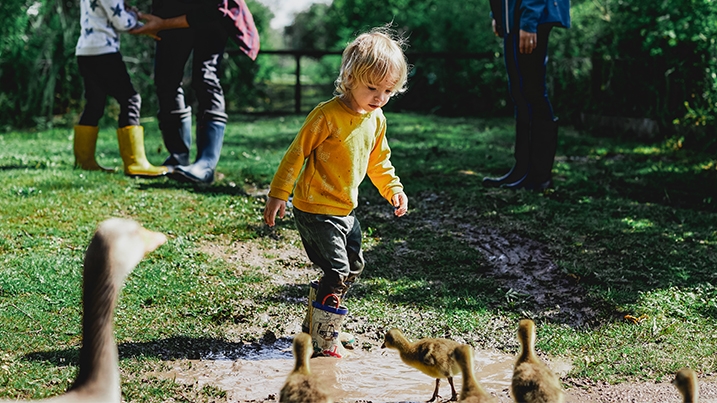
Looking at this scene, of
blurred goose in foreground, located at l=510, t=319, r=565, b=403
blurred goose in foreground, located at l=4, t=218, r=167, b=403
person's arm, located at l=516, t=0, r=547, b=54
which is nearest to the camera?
blurred goose in foreground, located at l=4, t=218, r=167, b=403

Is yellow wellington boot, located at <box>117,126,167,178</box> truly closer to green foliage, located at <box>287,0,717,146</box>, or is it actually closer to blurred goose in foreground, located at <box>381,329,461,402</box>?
green foliage, located at <box>287,0,717,146</box>

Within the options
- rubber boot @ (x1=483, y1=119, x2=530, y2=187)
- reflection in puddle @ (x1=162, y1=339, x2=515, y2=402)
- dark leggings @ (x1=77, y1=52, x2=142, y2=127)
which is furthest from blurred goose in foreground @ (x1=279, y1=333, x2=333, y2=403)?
dark leggings @ (x1=77, y1=52, x2=142, y2=127)

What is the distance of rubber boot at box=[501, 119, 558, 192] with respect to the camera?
304 inches

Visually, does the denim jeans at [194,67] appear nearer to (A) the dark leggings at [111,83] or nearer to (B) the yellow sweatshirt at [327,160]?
(A) the dark leggings at [111,83]

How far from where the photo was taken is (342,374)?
4.05 metres

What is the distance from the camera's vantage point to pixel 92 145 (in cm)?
823

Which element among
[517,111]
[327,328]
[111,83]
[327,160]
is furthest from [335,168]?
[111,83]

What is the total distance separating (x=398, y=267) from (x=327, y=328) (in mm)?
1564

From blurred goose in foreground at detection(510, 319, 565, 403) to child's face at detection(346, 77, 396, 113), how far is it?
4.59 ft

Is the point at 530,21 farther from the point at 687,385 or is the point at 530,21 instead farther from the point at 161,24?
the point at 687,385

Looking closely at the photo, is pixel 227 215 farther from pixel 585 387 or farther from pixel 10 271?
pixel 585 387

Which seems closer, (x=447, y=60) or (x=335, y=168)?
(x=335, y=168)

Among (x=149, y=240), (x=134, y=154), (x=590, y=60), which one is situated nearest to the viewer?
(x=149, y=240)

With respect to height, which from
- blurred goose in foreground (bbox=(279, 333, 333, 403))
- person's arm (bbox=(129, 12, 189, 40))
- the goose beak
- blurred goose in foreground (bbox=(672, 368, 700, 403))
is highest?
person's arm (bbox=(129, 12, 189, 40))
